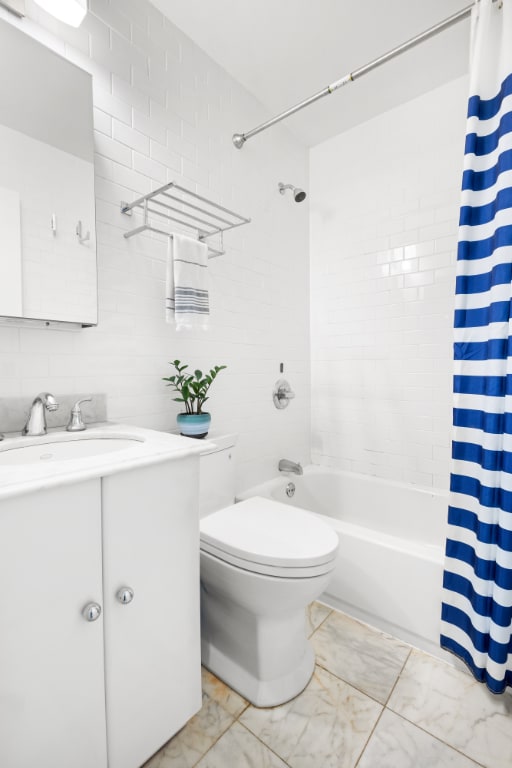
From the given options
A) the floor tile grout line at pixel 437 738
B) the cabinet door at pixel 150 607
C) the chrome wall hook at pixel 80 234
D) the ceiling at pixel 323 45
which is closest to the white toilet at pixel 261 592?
the cabinet door at pixel 150 607

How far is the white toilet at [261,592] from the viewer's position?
1108 mm

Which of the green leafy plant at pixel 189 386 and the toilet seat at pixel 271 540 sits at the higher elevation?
the green leafy plant at pixel 189 386

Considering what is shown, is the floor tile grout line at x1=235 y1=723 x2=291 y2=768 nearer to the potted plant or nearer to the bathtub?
the bathtub

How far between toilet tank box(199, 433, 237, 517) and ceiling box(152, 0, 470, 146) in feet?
5.52

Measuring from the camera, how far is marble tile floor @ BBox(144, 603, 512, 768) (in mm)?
1013

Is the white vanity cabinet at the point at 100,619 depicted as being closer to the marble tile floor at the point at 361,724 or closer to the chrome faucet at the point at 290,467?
the marble tile floor at the point at 361,724

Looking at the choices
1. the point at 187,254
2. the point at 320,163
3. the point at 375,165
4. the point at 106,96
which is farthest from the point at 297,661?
the point at 320,163

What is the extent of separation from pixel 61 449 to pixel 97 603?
0.49 m

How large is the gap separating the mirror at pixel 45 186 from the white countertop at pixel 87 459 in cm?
38

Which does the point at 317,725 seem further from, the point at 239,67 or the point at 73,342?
the point at 239,67

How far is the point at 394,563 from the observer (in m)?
1.46

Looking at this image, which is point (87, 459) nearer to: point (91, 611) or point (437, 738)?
point (91, 611)

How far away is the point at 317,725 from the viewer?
1108 millimetres

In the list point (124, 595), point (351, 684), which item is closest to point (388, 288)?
point (351, 684)
